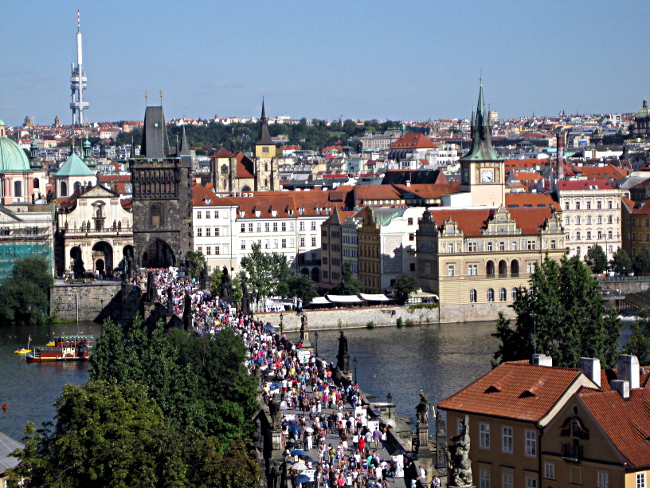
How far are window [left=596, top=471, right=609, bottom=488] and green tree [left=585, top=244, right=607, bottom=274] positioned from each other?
211 ft

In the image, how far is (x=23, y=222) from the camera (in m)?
95.2

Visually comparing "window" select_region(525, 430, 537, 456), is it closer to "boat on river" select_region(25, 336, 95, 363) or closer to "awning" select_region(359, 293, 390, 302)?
"boat on river" select_region(25, 336, 95, 363)

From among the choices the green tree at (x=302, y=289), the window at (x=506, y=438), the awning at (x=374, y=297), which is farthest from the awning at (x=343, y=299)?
the window at (x=506, y=438)

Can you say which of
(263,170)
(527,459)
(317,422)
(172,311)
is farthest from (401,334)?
(263,170)

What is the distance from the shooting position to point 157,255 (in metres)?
97.7

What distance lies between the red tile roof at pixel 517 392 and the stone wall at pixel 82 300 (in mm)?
53634

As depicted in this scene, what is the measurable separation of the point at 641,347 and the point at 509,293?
3591cm

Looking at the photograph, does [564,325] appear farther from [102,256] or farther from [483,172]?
[102,256]

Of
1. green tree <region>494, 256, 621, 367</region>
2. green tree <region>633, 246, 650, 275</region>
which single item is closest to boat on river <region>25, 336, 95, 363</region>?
green tree <region>494, 256, 621, 367</region>

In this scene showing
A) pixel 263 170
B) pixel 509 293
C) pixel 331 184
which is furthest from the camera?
pixel 331 184

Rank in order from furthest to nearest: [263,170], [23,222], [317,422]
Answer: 1. [263,170]
2. [23,222]
3. [317,422]

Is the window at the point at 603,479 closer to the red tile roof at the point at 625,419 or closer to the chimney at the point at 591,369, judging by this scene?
the red tile roof at the point at 625,419

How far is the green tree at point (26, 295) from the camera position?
85.4m

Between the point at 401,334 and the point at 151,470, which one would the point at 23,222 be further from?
the point at 151,470
